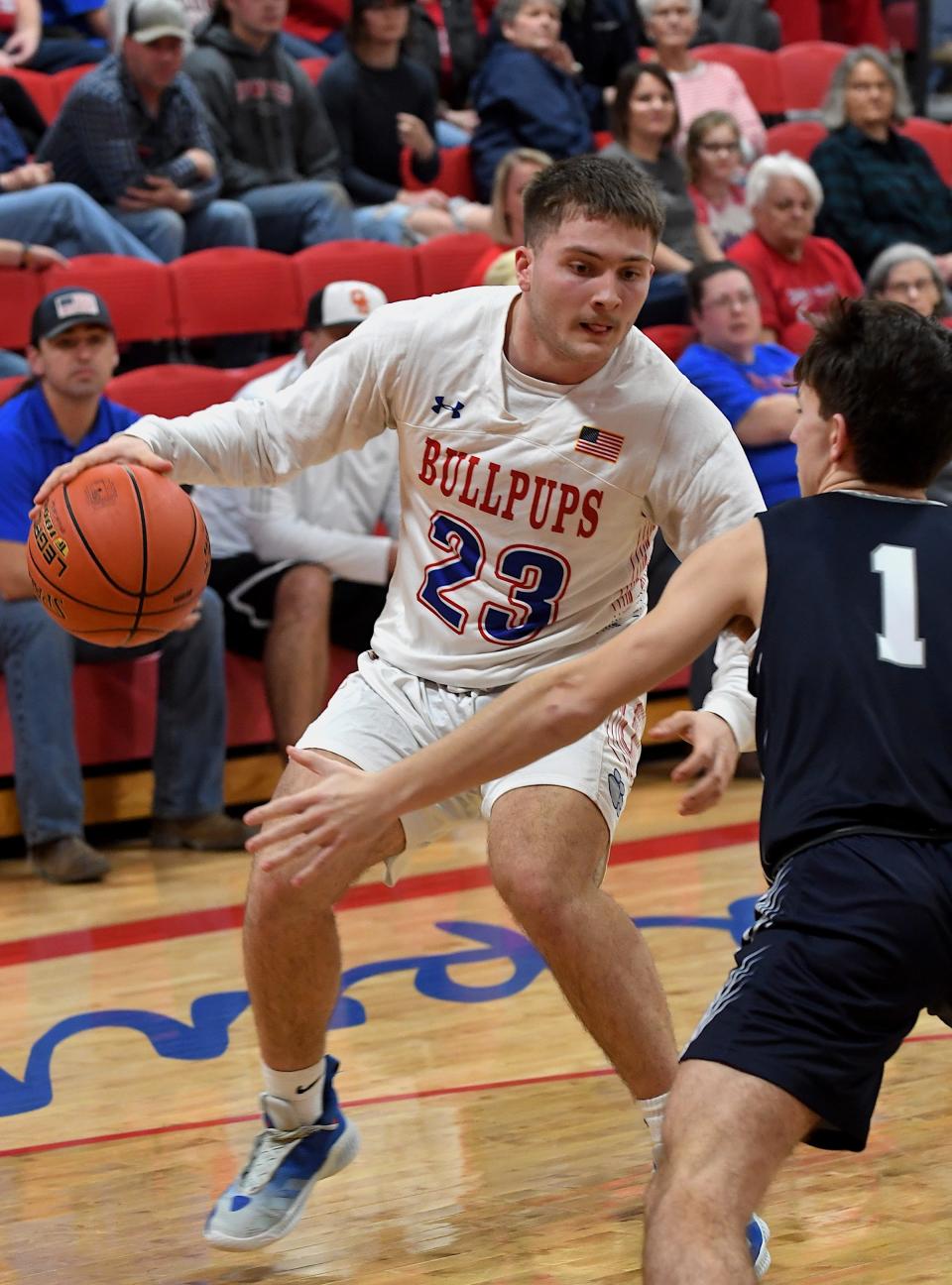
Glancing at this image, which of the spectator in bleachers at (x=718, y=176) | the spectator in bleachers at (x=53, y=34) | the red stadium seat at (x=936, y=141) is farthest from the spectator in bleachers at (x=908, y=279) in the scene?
the spectator in bleachers at (x=53, y=34)

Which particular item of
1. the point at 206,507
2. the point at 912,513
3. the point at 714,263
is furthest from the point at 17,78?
the point at 912,513

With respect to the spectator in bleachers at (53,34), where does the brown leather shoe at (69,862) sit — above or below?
below

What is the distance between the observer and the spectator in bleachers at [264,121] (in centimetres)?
764

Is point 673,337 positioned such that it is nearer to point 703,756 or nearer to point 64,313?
point 64,313

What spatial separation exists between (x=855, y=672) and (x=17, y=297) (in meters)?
5.11

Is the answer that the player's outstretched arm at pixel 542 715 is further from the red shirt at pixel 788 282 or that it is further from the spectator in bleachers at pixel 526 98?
the spectator in bleachers at pixel 526 98

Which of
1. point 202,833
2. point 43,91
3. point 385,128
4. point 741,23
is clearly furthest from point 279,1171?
point 741,23

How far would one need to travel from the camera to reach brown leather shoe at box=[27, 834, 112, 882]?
5488 millimetres

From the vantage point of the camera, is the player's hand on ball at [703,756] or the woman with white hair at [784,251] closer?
the player's hand on ball at [703,756]

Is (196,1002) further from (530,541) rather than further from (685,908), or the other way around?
(530,541)

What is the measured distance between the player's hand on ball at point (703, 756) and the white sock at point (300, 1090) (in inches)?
39.8

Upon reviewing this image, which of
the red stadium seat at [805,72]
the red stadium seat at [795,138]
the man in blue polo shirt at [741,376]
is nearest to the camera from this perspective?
the man in blue polo shirt at [741,376]

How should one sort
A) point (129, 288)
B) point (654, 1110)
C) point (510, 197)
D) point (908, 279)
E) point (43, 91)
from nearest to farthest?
point (654, 1110)
point (129, 288)
point (510, 197)
point (908, 279)
point (43, 91)

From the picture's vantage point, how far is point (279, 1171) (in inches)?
120
